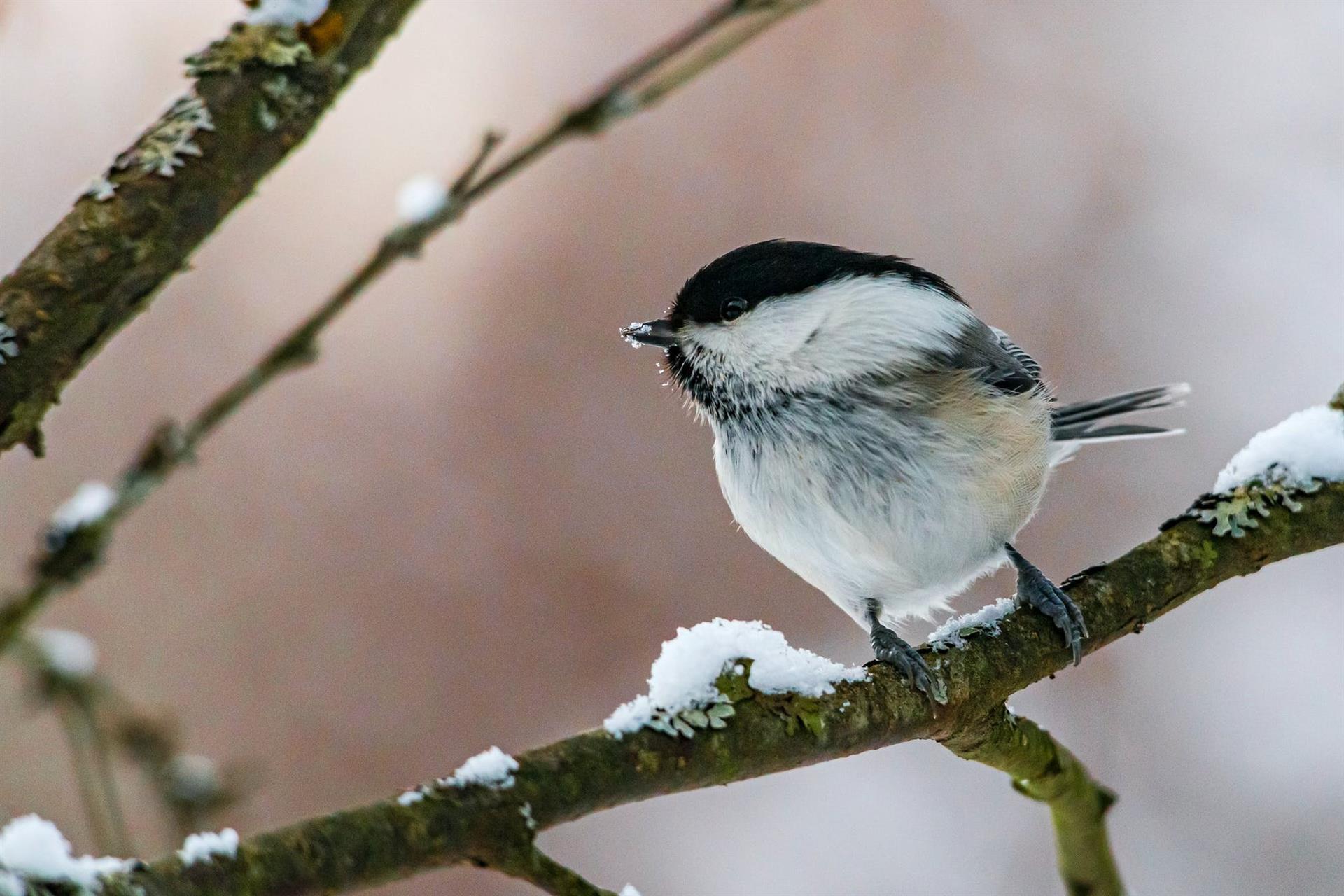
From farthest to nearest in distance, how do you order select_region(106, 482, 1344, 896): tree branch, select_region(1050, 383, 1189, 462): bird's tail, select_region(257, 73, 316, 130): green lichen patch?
select_region(1050, 383, 1189, 462): bird's tail < select_region(257, 73, 316, 130): green lichen patch < select_region(106, 482, 1344, 896): tree branch

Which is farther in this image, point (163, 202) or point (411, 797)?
point (163, 202)

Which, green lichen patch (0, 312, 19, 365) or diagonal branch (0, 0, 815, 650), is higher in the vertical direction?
green lichen patch (0, 312, 19, 365)

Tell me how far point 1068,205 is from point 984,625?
2.34m

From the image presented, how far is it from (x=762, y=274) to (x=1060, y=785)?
35.7 inches

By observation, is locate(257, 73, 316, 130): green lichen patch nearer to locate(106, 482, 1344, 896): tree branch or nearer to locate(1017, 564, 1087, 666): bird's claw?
locate(106, 482, 1344, 896): tree branch

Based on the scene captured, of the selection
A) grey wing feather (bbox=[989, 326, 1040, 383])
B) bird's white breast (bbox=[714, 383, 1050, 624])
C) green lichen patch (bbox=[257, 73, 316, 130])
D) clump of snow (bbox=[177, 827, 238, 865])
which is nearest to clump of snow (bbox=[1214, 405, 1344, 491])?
bird's white breast (bbox=[714, 383, 1050, 624])

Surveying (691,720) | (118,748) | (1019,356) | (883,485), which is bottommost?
(691,720)

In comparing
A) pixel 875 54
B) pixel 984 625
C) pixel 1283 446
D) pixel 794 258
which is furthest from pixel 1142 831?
pixel 875 54

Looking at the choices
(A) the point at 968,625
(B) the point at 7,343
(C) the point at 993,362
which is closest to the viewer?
(B) the point at 7,343

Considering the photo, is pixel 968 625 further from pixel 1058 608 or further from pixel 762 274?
pixel 762 274

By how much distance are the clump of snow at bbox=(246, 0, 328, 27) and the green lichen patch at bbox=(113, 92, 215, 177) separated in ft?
0.36

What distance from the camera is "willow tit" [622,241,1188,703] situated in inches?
72.7

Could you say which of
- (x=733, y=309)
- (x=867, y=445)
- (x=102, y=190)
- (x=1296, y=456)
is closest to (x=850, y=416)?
(x=867, y=445)

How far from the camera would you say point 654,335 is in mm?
1941
